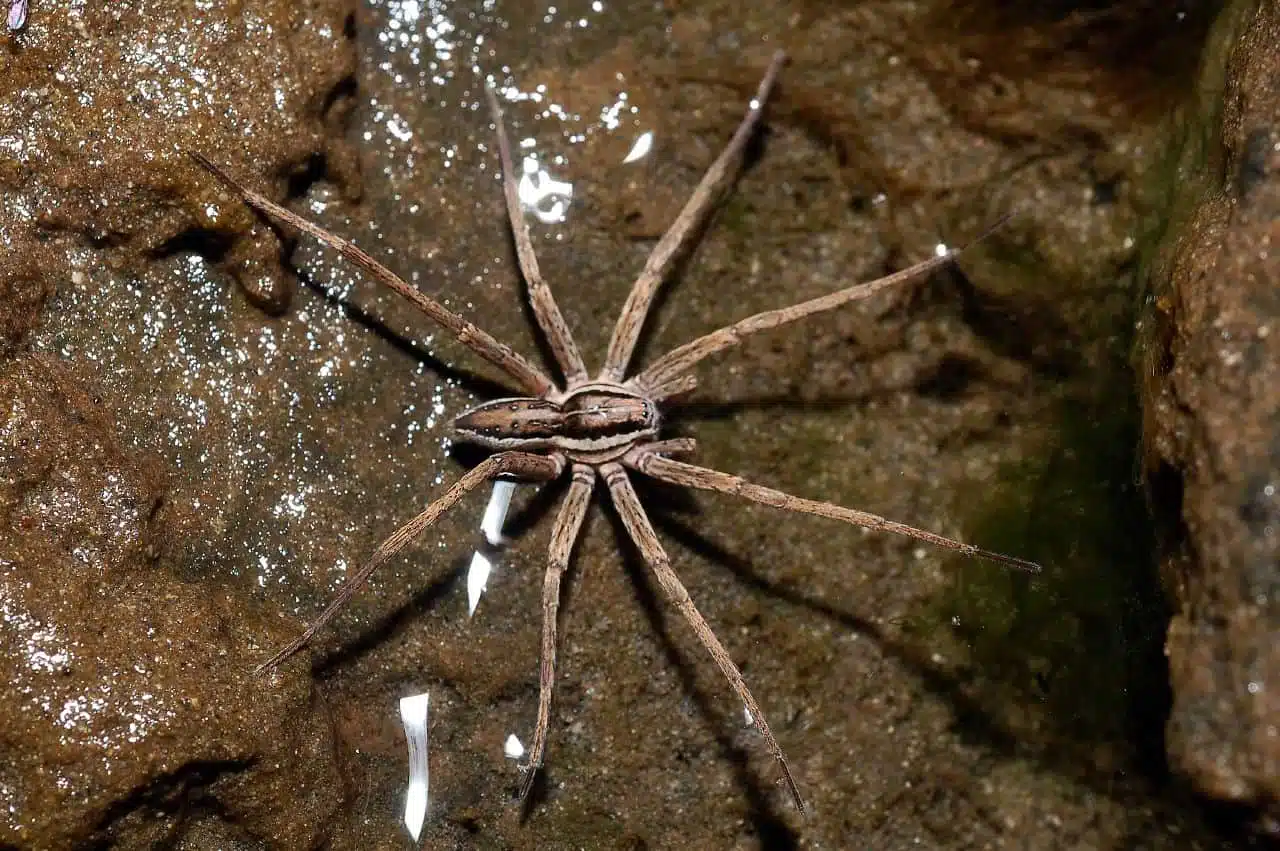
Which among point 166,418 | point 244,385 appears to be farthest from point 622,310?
point 166,418

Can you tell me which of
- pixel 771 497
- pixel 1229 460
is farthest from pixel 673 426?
pixel 1229 460

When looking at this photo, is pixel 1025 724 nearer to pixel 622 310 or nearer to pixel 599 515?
pixel 599 515

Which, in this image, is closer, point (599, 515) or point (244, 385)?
point (244, 385)

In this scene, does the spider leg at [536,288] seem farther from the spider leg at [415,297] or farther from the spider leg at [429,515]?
the spider leg at [429,515]

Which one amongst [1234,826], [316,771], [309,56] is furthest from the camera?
[309,56]

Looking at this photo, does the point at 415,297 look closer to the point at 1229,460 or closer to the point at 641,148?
the point at 641,148

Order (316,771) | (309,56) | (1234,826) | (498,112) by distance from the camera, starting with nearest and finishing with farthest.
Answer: (1234,826)
(316,771)
(309,56)
(498,112)

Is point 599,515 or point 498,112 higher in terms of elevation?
point 498,112
